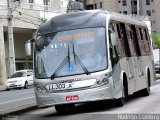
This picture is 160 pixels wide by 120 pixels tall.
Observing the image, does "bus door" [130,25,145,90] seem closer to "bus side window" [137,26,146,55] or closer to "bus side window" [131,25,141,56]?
"bus side window" [131,25,141,56]

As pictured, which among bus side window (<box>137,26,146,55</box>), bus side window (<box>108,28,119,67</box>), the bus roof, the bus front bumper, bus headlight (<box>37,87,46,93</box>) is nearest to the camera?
the bus front bumper

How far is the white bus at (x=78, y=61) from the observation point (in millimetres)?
15414

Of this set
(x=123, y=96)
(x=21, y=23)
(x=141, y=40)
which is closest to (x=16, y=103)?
(x=141, y=40)

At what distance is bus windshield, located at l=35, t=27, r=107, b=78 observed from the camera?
15.7 m

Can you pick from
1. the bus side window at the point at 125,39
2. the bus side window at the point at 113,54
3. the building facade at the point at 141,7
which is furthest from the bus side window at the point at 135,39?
the building facade at the point at 141,7

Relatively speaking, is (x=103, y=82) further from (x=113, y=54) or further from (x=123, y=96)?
(x=123, y=96)

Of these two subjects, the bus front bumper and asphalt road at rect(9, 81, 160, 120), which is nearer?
asphalt road at rect(9, 81, 160, 120)

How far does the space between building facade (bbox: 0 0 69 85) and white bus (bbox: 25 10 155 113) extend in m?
28.8

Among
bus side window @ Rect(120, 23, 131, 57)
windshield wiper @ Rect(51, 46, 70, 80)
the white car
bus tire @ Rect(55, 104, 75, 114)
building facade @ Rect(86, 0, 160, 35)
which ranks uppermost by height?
building facade @ Rect(86, 0, 160, 35)

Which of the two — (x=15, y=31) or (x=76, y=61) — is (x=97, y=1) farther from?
(x=76, y=61)

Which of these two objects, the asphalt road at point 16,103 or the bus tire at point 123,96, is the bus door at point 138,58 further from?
the asphalt road at point 16,103

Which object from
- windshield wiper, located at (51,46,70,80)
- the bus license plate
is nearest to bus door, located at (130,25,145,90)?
windshield wiper, located at (51,46,70,80)

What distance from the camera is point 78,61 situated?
15805mm

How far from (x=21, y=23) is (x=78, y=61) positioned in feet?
119
